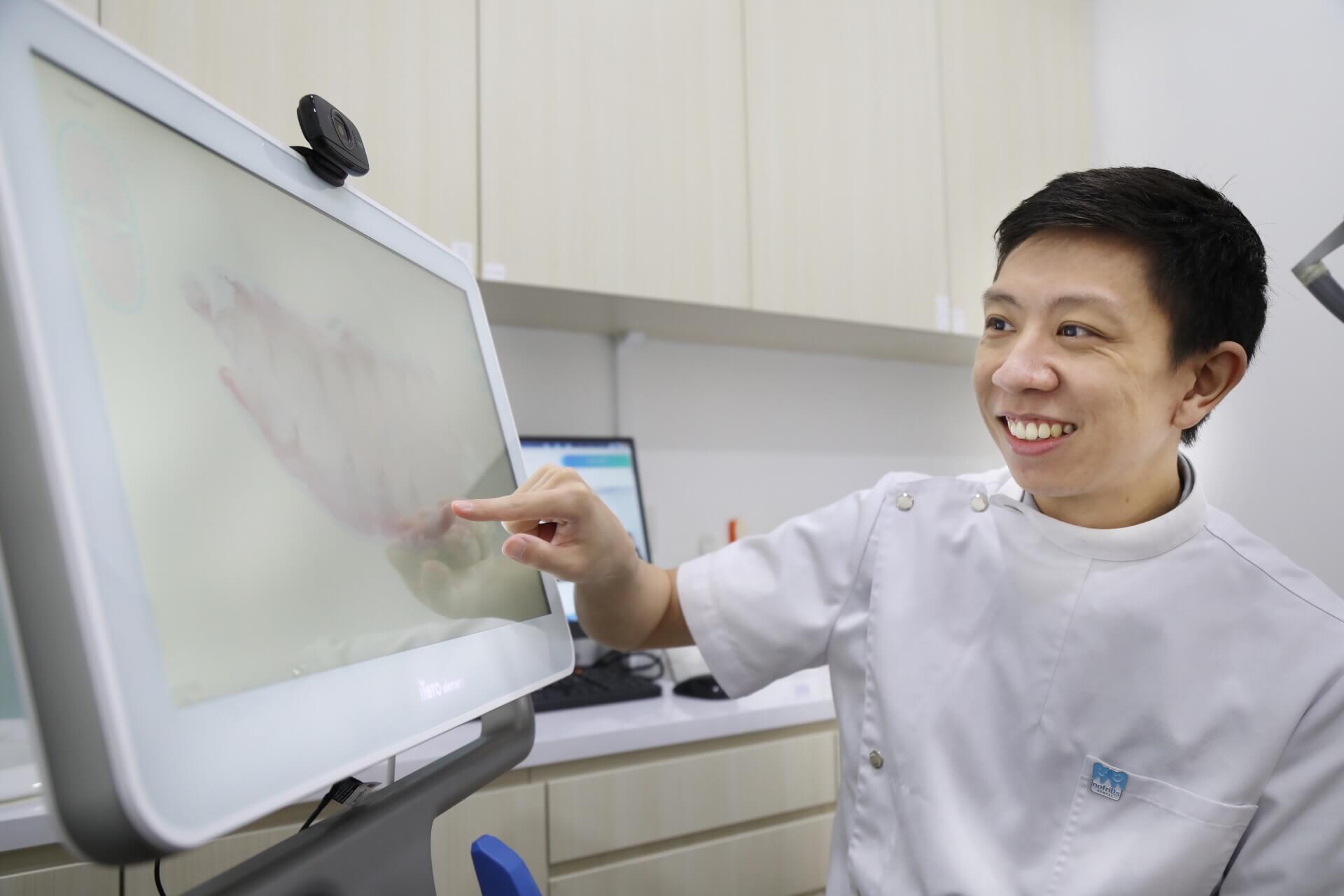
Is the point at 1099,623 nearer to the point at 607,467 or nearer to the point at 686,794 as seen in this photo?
the point at 686,794

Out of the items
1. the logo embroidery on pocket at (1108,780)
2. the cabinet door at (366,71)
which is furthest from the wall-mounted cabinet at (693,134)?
the logo embroidery on pocket at (1108,780)

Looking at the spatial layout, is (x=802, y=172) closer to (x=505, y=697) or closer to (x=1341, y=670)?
(x=1341, y=670)

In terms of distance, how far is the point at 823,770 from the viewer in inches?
53.9

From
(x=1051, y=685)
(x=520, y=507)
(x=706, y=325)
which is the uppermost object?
(x=706, y=325)

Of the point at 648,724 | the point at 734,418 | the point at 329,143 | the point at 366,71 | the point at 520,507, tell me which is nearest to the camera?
the point at 329,143

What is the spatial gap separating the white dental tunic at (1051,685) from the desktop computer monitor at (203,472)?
0.46m

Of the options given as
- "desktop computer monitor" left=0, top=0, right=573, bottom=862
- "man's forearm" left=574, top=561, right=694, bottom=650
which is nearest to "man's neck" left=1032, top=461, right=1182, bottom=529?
"man's forearm" left=574, top=561, right=694, bottom=650

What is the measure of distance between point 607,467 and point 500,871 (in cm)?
123

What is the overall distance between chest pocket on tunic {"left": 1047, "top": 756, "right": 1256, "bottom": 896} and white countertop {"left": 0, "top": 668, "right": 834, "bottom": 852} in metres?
0.57

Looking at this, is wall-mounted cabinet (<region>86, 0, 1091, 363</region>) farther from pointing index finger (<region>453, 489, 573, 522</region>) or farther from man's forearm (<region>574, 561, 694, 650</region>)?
pointing index finger (<region>453, 489, 573, 522</region>)

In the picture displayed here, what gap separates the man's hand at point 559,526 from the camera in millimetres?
621

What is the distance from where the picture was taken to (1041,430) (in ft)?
2.61

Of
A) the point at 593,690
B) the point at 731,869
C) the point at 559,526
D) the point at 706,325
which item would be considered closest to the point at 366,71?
the point at 706,325

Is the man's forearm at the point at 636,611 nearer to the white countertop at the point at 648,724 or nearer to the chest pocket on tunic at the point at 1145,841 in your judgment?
the white countertop at the point at 648,724
